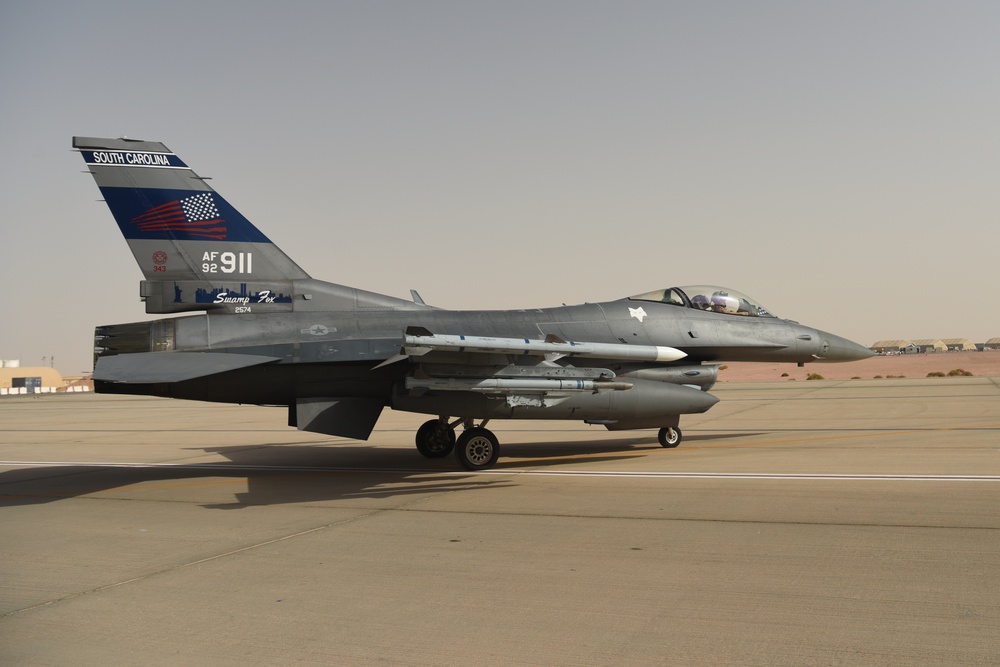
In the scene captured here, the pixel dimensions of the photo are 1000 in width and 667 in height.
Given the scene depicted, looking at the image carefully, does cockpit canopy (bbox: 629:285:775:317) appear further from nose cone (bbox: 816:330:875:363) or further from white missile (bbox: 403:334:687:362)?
white missile (bbox: 403:334:687:362)

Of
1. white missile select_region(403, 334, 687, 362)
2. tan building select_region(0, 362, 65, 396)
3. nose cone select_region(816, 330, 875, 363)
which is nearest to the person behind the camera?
white missile select_region(403, 334, 687, 362)

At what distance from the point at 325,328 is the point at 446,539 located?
543cm

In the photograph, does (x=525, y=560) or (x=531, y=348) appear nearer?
(x=525, y=560)

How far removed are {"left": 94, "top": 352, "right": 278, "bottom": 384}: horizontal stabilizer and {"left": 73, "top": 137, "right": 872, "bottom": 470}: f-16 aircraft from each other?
0.09 feet

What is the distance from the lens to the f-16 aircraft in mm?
10984

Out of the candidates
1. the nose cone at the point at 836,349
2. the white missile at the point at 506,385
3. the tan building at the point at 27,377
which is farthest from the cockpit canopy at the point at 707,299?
the tan building at the point at 27,377

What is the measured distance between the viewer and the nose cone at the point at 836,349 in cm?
1502

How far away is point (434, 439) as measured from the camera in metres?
13.9

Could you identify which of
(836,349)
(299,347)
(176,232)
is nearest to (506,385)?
(299,347)

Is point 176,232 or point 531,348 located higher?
point 176,232

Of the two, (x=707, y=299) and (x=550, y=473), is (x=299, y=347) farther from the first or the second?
(x=707, y=299)

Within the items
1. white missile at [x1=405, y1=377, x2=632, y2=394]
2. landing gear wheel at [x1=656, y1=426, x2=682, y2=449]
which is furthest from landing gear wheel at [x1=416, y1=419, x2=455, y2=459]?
landing gear wheel at [x1=656, y1=426, x2=682, y2=449]

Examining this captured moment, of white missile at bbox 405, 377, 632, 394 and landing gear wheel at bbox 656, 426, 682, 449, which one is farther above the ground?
white missile at bbox 405, 377, 632, 394

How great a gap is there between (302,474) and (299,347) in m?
2.49
